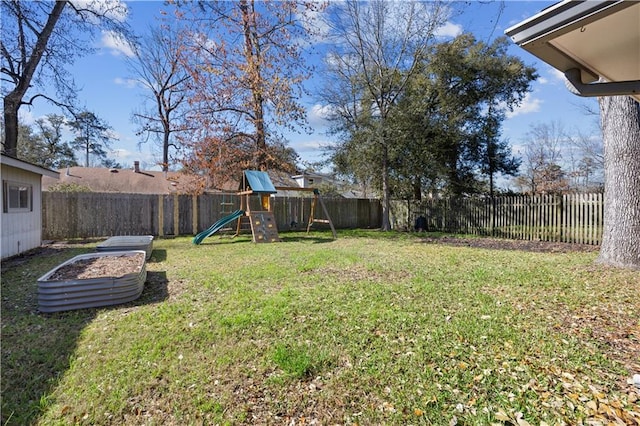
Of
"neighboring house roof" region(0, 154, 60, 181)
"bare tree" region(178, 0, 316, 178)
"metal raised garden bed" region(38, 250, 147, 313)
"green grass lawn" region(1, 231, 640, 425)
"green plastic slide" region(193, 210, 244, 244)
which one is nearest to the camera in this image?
"green grass lawn" region(1, 231, 640, 425)

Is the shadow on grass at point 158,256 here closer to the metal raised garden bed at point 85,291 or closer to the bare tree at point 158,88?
the metal raised garden bed at point 85,291

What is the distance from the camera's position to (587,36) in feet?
5.21

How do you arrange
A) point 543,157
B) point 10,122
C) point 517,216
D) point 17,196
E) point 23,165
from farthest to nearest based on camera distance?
1. point 543,157
2. point 517,216
3. point 10,122
4. point 17,196
5. point 23,165

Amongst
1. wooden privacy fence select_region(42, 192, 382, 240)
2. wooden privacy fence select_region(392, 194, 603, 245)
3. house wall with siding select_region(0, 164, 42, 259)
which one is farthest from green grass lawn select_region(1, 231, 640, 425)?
wooden privacy fence select_region(42, 192, 382, 240)

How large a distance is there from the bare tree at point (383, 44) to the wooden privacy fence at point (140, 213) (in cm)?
469

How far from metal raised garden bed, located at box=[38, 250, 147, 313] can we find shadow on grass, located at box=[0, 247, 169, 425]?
3.1 inches

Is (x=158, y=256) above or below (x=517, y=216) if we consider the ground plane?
below

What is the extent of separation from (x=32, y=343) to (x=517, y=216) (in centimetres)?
1264

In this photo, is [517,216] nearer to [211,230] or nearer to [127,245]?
[211,230]

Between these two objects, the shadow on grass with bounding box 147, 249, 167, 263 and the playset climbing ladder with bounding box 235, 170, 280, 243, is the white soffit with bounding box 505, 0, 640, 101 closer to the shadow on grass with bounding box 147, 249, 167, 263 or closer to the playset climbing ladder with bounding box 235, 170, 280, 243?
the shadow on grass with bounding box 147, 249, 167, 263

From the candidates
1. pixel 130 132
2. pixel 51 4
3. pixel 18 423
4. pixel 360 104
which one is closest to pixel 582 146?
pixel 360 104

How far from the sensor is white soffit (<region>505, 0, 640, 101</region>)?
1379 millimetres

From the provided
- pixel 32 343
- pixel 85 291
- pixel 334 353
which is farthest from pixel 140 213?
pixel 334 353

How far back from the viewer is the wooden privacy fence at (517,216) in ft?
29.3
